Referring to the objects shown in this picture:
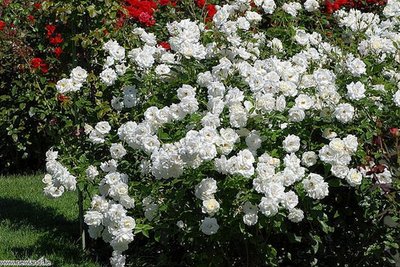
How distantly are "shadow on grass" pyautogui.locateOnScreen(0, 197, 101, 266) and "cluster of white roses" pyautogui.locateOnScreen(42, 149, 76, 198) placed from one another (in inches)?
24.3

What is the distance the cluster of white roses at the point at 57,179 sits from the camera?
4320 millimetres

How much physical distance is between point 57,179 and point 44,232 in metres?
1.24

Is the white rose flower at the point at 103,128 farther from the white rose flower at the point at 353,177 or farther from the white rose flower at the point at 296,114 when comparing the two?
the white rose flower at the point at 353,177

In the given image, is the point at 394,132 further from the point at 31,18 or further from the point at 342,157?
the point at 31,18

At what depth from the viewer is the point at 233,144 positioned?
12.6 feet

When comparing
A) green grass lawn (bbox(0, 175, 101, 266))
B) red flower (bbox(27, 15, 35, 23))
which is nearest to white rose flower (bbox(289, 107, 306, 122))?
green grass lawn (bbox(0, 175, 101, 266))

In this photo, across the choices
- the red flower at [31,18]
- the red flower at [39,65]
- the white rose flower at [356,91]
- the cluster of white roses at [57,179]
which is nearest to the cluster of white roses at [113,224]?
the cluster of white roses at [57,179]

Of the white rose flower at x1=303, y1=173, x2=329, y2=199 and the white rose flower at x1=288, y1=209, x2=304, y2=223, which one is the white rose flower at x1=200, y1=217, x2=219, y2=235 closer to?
the white rose flower at x1=288, y1=209, x2=304, y2=223

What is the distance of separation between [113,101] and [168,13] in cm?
262

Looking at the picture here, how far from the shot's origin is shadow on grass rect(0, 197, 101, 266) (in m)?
5.00

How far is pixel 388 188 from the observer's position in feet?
12.6

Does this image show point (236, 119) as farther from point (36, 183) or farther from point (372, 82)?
point (36, 183)

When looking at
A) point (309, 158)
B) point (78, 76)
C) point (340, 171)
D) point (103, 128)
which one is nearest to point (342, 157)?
point (340, 171)

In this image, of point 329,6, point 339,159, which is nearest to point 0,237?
point 339,159
